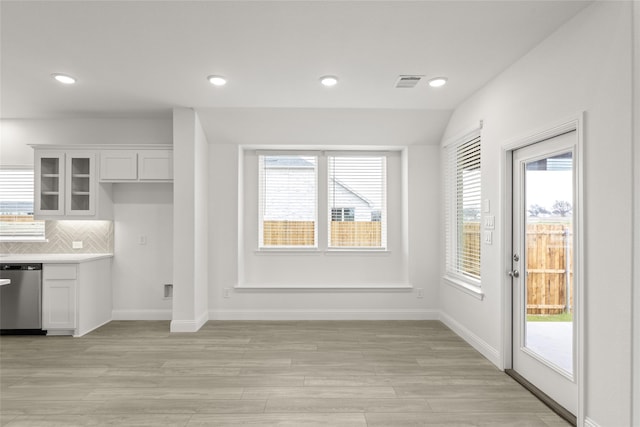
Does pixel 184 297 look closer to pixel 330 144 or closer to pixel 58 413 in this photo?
pixel 58 413

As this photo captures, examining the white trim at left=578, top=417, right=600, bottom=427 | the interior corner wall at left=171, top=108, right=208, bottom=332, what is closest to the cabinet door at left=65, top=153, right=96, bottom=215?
the interior corner wall at left=171, top=108, right=208, bottom=332

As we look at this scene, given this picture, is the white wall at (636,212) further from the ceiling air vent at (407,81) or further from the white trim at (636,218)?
the ceiling air vent at (407,81)

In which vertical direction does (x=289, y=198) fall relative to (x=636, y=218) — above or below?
above

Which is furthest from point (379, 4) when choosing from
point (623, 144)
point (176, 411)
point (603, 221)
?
point (176, 411)

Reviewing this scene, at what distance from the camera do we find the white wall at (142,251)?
506 centimetres

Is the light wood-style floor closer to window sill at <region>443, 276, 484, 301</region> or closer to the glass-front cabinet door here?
window sill at <region>443, 276, 484, 301</region>

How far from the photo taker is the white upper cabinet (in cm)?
470

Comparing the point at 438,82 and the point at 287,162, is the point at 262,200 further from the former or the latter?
the point at 438,82

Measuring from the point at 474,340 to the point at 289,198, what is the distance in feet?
9.68

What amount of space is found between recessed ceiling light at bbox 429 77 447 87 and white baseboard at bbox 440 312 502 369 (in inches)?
102

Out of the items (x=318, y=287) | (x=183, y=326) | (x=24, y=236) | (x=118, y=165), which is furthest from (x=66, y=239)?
(x=318, y=287)

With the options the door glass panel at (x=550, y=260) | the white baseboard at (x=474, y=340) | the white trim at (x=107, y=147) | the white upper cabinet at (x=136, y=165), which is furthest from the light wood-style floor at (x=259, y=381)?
the white trim at (x=107, y=147)

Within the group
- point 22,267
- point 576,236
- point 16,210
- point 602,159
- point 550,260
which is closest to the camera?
point 602,159

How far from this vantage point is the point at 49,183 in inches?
184
